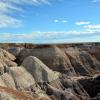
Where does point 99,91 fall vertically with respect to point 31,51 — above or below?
below

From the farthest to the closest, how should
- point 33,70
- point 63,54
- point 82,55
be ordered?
point 82,55 < point 63,54 < point 33,70

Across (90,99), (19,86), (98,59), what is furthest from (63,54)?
(19,86)

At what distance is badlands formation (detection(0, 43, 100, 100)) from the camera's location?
38.1 metres

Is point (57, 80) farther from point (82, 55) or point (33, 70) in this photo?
point (82, 55)

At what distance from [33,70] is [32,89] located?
640cm

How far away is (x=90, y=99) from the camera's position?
144 feet

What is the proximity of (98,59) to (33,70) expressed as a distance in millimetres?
33975

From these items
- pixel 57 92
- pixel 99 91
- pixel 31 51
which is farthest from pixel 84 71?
pixel 57 92

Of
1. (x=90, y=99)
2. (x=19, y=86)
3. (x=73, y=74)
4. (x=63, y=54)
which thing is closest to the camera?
(x=19, y=86)

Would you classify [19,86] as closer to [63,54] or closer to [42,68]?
[42,68]

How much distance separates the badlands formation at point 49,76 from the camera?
38122mm

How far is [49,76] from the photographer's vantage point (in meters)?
46.9

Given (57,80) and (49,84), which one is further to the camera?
(57,80)

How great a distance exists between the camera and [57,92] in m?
41.2
